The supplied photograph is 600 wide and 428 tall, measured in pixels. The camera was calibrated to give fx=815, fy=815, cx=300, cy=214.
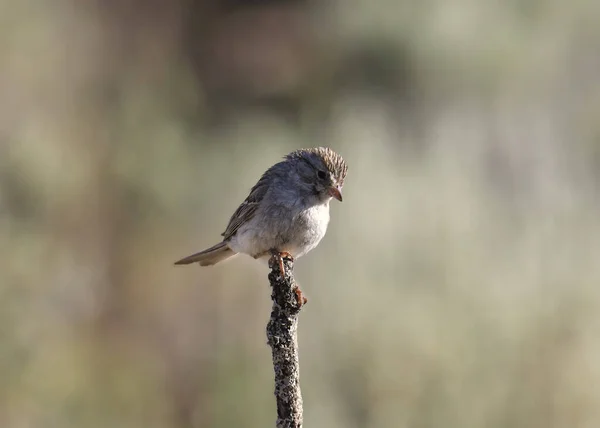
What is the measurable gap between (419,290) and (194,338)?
2.27m

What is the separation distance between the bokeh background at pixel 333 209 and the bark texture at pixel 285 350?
3.99 meters

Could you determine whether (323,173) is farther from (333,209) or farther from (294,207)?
(333,209)

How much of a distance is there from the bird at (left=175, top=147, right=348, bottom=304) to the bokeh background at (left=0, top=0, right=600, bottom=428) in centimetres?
259

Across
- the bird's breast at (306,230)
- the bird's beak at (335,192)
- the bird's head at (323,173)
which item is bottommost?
the bird's breast at (306,230)

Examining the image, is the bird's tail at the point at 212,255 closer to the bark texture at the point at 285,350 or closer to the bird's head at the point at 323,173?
the bird's head at the point at 323,173

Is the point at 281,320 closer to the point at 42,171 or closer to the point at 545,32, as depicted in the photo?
the point at 42,171

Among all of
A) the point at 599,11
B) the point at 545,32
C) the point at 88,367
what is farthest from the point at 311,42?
the point at 88,367

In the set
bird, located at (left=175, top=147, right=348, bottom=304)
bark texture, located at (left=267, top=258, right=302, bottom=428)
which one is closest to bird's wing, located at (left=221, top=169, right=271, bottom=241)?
bird, located at (left=175, top=147, right=348, bottom=304)

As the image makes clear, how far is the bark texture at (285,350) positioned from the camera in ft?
8.36

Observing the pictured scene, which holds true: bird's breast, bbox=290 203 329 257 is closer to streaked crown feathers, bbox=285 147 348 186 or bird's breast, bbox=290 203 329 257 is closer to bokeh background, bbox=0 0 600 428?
streaked crown feathers, bbox=285 147 348 186

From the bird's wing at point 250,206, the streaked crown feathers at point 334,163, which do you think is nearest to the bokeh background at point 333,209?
the bird's wing at point 250,206

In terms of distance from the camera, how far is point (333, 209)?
8078 mm

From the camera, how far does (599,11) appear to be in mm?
10508

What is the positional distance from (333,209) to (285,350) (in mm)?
5423
